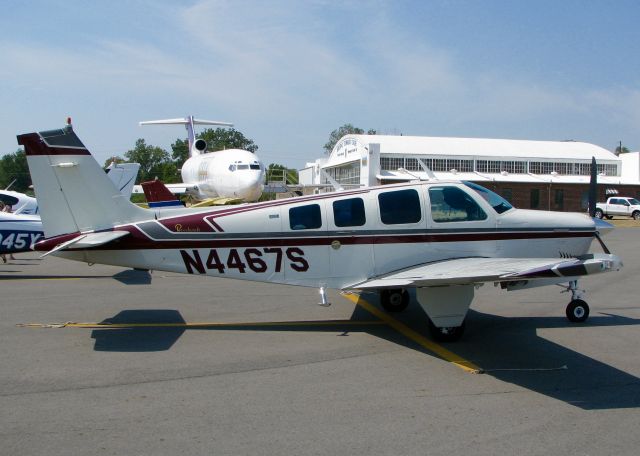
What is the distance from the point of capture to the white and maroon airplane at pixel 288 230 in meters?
8.15

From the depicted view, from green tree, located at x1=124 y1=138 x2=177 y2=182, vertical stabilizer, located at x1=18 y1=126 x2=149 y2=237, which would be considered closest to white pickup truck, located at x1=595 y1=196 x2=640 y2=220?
vertical stabilizer, located at x1=18 y1=126 x2=149 y2=237

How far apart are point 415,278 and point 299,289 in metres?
5.06

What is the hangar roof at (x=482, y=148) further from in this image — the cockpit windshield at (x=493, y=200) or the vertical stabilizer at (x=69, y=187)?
the vertical stabilizer at (x=69, y=187)

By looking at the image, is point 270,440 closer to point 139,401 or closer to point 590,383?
point 139,401

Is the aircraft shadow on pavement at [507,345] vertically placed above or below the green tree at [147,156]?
below

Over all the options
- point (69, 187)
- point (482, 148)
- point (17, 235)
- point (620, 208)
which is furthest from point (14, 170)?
point (69, 187)

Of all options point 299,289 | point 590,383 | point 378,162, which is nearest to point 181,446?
point 590,383

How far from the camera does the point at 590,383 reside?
6.06 m

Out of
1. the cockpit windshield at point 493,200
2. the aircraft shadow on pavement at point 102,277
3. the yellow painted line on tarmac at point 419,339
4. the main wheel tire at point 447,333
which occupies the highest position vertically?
the cockpit windshield at point 493,200

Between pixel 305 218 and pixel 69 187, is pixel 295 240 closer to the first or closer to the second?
pixel 305 218

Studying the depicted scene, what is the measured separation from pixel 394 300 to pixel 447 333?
1.97 metres

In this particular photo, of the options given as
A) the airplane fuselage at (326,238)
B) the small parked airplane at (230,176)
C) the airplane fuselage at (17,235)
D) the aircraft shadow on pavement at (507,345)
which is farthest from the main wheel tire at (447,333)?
the small parked airplane at (230,176)

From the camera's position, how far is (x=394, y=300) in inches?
375

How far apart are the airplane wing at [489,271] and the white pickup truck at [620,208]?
40808 millimetres
